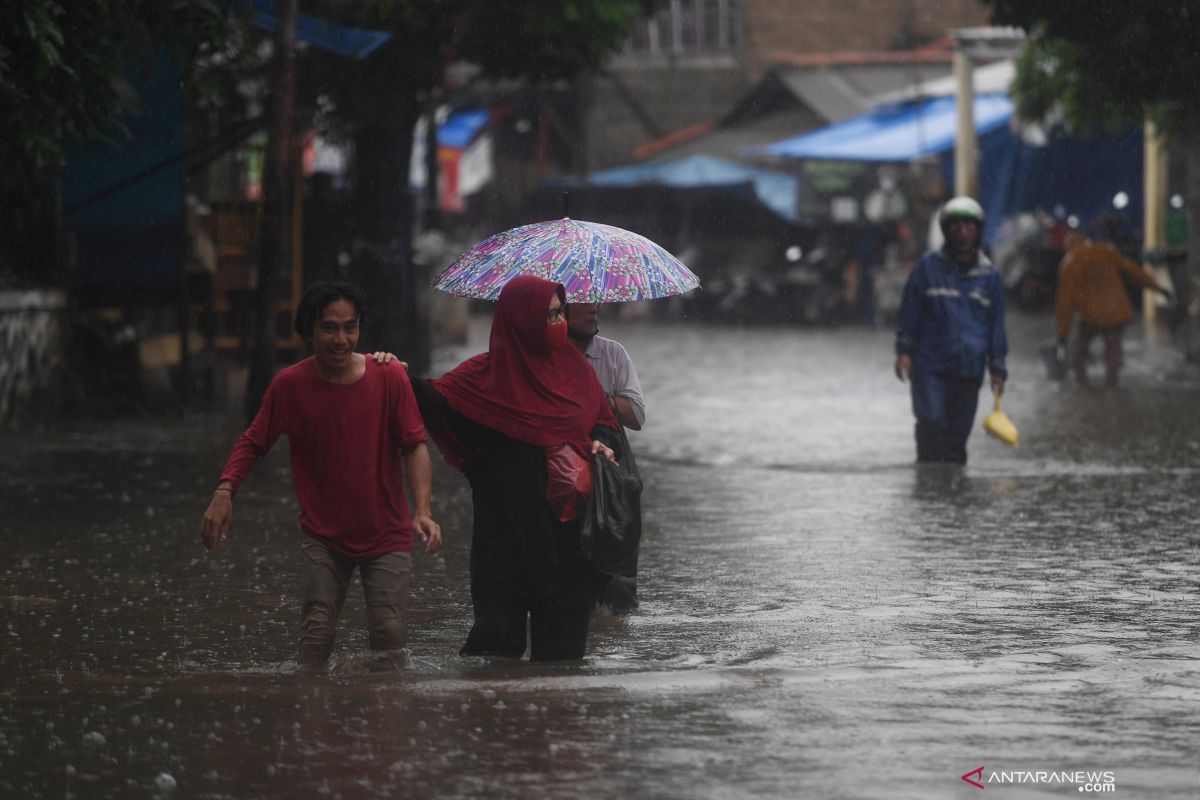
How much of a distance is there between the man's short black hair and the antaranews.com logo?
238 cm

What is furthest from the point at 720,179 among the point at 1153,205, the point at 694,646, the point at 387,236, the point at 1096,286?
the point at 694,646

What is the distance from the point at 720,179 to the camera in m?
35.1

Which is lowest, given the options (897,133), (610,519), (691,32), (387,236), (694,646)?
(694,646)

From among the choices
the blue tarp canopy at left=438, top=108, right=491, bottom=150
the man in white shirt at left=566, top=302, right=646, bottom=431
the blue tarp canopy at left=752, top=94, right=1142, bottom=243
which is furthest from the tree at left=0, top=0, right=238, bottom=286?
the blue tarp canopy at left=438, top=108, right=491, bottom=150

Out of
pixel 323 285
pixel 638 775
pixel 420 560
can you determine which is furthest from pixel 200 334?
pixel 638 775

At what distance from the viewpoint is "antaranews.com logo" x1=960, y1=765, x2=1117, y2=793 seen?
16.4ft

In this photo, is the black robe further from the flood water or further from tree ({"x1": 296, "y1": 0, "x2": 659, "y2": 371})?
tree ({"x1": 296, "y1": 0, "x2": 659, "y2": 371})

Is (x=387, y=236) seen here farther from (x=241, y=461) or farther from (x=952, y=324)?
(x=241, y=461)

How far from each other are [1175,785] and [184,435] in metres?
11.1

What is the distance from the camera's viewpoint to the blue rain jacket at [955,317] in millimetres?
12156

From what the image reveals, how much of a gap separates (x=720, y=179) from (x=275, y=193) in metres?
22.5

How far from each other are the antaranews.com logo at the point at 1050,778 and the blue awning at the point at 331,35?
1112 cm

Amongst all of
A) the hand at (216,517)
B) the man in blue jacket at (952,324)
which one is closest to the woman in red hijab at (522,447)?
the hand at (216,517)

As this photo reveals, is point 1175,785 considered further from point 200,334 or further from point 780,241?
point 780,241
